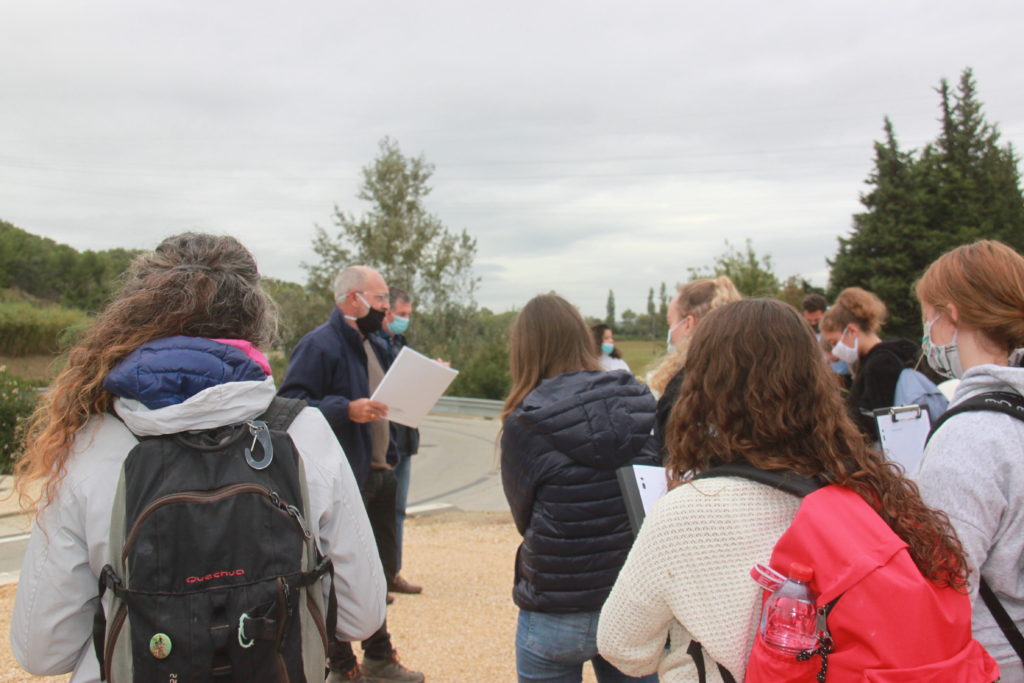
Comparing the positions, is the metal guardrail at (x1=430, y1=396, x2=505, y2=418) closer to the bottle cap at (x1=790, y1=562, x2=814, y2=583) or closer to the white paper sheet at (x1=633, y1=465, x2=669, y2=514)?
the white paper sheet at (x1=633, y1=465, x2=669, y2=514)

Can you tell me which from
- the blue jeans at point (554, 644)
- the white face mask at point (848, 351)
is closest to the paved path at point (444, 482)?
the blue jeans at point (554, 644)

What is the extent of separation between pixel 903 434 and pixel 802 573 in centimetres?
255

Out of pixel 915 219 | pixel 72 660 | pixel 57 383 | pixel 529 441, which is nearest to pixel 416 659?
pixel 529 441

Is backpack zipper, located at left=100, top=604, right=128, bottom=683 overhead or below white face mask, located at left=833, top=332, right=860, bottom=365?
below

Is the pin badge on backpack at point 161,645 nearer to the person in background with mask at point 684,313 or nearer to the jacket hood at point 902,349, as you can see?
the person in background with mask at point 684,313

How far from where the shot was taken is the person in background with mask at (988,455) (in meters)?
1.84

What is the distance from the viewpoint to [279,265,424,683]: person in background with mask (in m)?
4.21

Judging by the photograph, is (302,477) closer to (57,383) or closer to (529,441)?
(57,383)

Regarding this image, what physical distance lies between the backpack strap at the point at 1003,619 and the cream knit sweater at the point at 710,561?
683 millimetres

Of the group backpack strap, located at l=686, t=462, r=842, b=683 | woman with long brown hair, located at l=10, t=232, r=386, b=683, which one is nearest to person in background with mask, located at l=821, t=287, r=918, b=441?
backpack strap, located at l=686, t=462, r=842, b=683

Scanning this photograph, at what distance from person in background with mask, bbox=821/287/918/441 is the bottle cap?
3.72 metres

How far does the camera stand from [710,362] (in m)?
1.81

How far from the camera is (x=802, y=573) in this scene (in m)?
1.47

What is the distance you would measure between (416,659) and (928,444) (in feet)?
11.2
